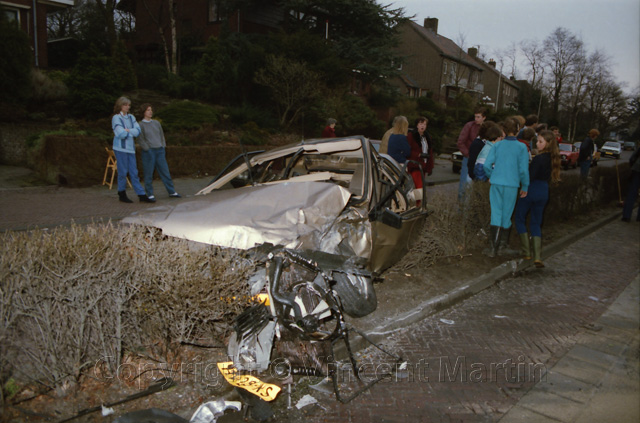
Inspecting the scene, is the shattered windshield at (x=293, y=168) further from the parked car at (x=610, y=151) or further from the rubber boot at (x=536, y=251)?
the parked car at (x=610, y=151)

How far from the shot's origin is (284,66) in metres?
18.4

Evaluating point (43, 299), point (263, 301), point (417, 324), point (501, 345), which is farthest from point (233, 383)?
point (501, 345)

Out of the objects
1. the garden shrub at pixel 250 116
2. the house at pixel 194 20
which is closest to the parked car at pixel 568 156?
the house at pixel 194 20

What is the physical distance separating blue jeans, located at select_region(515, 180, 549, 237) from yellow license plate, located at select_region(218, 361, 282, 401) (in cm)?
476

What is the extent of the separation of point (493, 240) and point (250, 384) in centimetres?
460

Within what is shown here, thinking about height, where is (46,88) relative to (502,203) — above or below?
above

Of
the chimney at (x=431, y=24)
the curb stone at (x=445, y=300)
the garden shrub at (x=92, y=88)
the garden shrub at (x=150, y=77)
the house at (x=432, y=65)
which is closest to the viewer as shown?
the curb stone at (x=445, y=300)

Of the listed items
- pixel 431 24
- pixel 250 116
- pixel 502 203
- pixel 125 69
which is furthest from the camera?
pixel 431 24

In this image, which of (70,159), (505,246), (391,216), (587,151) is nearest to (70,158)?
(70,159)

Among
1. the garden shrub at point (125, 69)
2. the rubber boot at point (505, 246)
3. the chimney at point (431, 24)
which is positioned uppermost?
the chimney at point (431, 24)

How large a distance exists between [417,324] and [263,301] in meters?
1.80

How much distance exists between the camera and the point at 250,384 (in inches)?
126

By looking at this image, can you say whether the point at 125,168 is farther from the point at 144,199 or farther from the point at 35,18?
the point at 35,18

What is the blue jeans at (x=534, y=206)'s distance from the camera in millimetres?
6551
